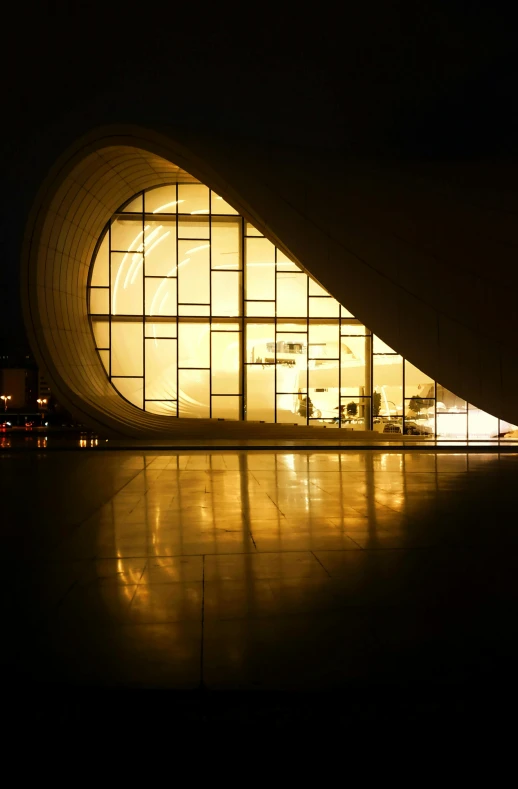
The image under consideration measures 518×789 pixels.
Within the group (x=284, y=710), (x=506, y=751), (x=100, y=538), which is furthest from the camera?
(x=100, y=538)

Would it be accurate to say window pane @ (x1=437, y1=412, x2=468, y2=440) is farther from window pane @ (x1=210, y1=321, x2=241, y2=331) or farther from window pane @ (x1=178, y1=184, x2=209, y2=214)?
window pane @ (x1=178, y1=184, x2=209, y2=214)

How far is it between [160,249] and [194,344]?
11.3 feet

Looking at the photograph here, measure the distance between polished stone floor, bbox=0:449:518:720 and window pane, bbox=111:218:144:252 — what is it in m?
15.3

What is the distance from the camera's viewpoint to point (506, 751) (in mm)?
2801

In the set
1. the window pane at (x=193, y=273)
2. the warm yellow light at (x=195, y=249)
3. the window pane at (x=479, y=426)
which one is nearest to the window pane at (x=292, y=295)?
the window pane at (x=193, y=273)

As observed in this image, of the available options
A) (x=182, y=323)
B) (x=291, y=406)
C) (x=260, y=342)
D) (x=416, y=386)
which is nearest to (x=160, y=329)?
(x=182, y=323)

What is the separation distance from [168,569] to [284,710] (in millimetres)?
2376

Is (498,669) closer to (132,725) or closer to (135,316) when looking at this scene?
(132,725)

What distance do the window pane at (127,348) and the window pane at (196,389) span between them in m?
1.47

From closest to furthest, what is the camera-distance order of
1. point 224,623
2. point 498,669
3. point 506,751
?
point 506,751, point 498,669, point 224,623

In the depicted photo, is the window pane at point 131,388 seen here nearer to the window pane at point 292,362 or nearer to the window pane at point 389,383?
the window pane at point 292,362

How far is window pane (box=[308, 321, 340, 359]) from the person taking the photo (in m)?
23.7

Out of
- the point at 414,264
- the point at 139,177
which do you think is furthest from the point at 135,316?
the point at 414,264

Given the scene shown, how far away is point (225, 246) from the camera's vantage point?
23.5 m
